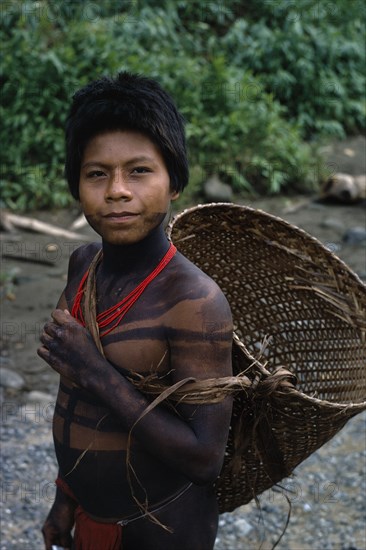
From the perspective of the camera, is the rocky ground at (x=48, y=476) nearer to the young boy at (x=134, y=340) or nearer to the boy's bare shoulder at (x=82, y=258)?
the young boy at (x=134, y=340)

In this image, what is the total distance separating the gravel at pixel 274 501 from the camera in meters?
3.21

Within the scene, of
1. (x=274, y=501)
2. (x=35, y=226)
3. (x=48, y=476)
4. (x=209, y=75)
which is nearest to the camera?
(x=274, y=501)

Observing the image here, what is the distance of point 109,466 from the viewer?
189 centimetres

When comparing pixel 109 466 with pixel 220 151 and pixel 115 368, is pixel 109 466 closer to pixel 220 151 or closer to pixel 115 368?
pixel 115 368

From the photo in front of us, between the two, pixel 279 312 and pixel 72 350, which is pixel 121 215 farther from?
pixel 279 312

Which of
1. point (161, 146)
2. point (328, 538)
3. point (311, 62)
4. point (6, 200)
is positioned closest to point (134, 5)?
point (311, 62)

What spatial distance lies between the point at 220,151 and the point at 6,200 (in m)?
1.76

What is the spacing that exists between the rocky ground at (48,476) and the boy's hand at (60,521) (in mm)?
504

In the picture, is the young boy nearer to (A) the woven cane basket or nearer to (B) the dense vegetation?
(A) the woven cane basket

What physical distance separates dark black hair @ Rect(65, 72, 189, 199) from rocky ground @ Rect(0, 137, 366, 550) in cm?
85

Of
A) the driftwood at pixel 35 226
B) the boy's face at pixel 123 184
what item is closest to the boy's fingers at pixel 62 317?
the boy's face at pixel 123 184

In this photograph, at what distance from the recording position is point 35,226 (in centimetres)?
645

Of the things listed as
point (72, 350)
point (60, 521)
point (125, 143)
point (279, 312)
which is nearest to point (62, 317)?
point (72, 350)

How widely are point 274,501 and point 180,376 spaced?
6.04 ft
